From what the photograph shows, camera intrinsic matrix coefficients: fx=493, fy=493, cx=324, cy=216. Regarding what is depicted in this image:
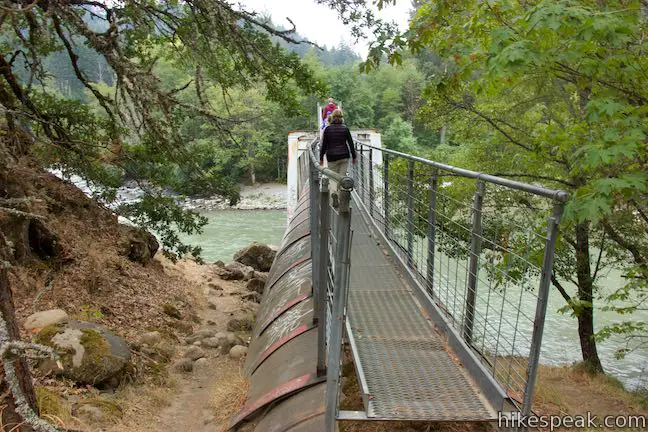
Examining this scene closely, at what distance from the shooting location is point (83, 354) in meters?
4.94

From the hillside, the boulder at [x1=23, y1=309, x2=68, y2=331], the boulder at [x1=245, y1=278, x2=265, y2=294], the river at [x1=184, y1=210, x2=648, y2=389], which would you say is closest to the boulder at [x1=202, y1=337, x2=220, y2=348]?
the hillside

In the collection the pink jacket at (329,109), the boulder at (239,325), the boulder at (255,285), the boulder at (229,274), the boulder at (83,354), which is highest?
the pink jacket at (329,109)

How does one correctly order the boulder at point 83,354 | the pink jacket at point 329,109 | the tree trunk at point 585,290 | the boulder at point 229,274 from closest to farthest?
the boulder at point 83,354
the tree trunk at point 585,290
the pink jacket at point 329,109
the boulder at point 229,274

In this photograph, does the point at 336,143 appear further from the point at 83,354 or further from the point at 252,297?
the point at 83,354

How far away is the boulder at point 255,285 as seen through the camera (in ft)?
39.8

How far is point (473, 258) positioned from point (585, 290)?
278 inches

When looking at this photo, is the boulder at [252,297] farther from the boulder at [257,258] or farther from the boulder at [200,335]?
the boulder at [257,258]

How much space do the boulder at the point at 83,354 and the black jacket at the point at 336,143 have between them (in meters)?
4.34

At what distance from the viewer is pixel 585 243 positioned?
8.75 meters

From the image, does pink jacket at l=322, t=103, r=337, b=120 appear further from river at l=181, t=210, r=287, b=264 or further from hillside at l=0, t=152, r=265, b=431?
river at l=181, t=210, r=287, b=264

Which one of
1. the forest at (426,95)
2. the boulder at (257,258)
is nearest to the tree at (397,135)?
the boulder at (257,258)

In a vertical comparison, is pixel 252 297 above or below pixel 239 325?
below

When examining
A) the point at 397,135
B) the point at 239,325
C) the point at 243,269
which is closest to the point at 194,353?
the point at 239,325

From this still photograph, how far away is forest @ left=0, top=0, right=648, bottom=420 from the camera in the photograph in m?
4.14
